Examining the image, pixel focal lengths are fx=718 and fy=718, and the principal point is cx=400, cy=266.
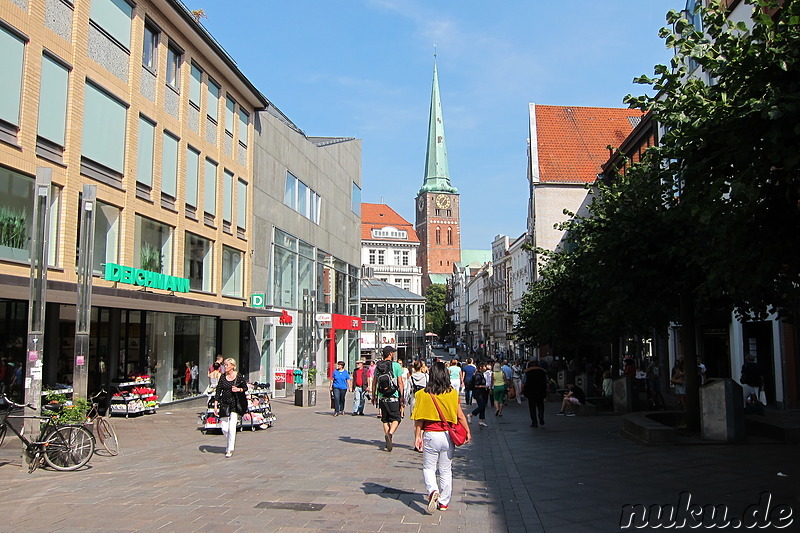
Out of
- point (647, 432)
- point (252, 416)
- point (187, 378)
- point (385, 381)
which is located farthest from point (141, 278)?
point (647, 432)

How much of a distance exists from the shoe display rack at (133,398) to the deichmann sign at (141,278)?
275cm

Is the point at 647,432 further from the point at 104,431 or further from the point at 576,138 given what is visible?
the point at 576,138

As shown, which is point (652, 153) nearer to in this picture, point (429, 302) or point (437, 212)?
point (429, 302)

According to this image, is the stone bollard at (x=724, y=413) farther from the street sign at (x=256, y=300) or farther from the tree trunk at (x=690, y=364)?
the street sign at (x=256, y=300)

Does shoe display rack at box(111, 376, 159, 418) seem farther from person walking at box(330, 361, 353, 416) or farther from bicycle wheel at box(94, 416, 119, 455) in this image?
bicycle wheel at box(94, 416, 119, 455)

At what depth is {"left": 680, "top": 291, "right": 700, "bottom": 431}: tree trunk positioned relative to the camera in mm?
14258

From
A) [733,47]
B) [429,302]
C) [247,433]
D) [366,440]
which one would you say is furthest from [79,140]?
[429,302]

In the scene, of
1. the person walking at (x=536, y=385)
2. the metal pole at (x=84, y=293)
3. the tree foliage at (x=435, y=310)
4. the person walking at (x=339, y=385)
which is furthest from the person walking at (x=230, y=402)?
the tree foliage at (x=435, y=310)

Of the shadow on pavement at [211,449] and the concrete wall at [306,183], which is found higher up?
the concrete wall at [306,183]

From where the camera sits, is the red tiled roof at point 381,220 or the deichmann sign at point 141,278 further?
the red tiled roof at point 381,220

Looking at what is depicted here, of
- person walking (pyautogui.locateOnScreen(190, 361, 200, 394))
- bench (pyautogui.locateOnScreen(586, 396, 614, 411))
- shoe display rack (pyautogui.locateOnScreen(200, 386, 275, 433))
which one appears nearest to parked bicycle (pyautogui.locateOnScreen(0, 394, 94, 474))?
shoe display rack (pyautogui.locateOnScreen(200, 386, 275, 433))

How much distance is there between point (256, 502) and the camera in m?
8.44

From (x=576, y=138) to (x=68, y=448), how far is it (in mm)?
56042

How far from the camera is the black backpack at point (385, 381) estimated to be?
13.9m
